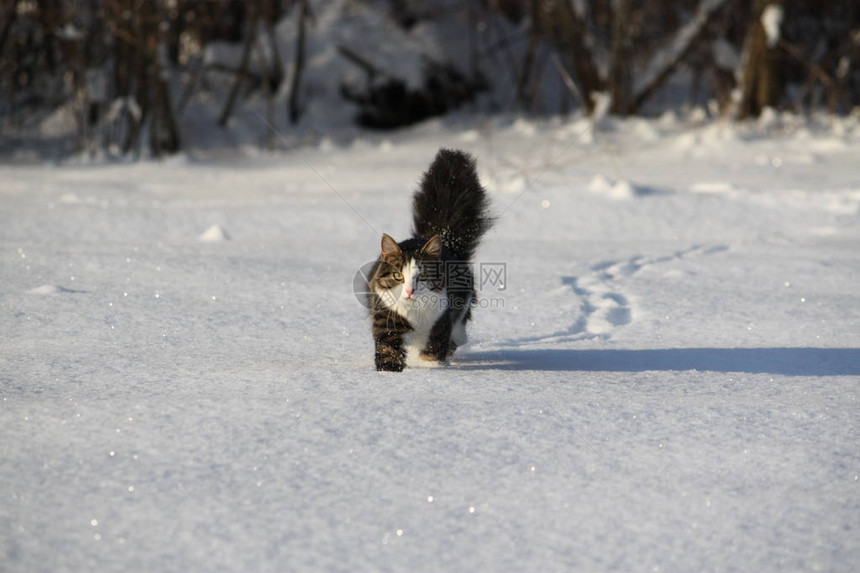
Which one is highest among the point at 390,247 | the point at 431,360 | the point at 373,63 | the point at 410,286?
the point at 373,63

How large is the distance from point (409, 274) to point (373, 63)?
824 cm

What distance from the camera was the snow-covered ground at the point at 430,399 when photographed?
5.22 ft

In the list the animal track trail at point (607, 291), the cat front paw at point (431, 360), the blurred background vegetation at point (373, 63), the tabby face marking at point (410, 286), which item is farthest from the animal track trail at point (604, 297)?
the blurred background vegetation at point (373, 63)

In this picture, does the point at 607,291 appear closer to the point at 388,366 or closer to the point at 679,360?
the point at 679,360

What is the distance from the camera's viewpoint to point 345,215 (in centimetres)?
514

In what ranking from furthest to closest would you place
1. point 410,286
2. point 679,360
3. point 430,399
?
point 679,360
point 410,286
point 430,399

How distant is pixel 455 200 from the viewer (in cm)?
301

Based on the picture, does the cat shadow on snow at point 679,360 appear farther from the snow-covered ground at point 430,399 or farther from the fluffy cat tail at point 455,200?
the fluffy cat tail at point 455,200

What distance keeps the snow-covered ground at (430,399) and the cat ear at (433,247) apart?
384 millimetres

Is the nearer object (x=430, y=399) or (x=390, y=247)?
(x=430, y=399)

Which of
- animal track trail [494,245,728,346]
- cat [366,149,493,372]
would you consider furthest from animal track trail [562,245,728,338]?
cat [366,149,493,372]

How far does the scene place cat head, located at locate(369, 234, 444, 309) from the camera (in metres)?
2.59

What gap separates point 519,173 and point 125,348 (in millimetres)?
3761

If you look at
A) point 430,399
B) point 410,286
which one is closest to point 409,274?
point 410,286
